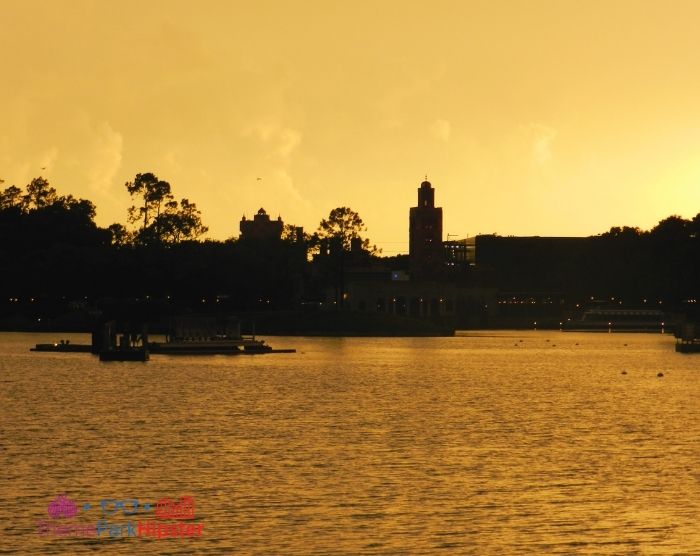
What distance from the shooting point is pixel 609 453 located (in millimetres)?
59094

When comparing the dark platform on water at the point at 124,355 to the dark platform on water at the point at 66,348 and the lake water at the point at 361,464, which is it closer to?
the dark platform on water at the point at 66,348

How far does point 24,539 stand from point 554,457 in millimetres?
25859

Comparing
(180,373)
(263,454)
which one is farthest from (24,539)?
(180,373)

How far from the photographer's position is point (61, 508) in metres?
42.8

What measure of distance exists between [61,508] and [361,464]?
583 inches

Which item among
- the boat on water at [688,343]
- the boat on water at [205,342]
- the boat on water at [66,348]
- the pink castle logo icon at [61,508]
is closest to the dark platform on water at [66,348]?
the boat on water at [66,348]

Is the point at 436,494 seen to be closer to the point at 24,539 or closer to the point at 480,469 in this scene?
the point at 480,469

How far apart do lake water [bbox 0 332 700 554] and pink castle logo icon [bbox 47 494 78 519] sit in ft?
1.21

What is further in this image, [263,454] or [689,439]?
[689,439]

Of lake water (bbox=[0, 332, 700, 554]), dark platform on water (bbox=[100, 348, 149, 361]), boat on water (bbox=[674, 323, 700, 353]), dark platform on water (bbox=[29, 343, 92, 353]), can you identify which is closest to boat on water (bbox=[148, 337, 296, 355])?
dark platform on water (bbox=[29, 343, 92, 353])

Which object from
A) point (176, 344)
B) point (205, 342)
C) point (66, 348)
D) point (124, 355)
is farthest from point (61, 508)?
point (205, 342)

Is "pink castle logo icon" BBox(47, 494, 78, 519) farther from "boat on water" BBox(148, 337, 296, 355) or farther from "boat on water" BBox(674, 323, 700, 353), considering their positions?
"boat on water" BBox(674, 323, 700, 353)

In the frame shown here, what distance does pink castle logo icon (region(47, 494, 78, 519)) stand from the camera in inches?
1642

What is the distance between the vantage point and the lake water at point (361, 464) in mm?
39000
